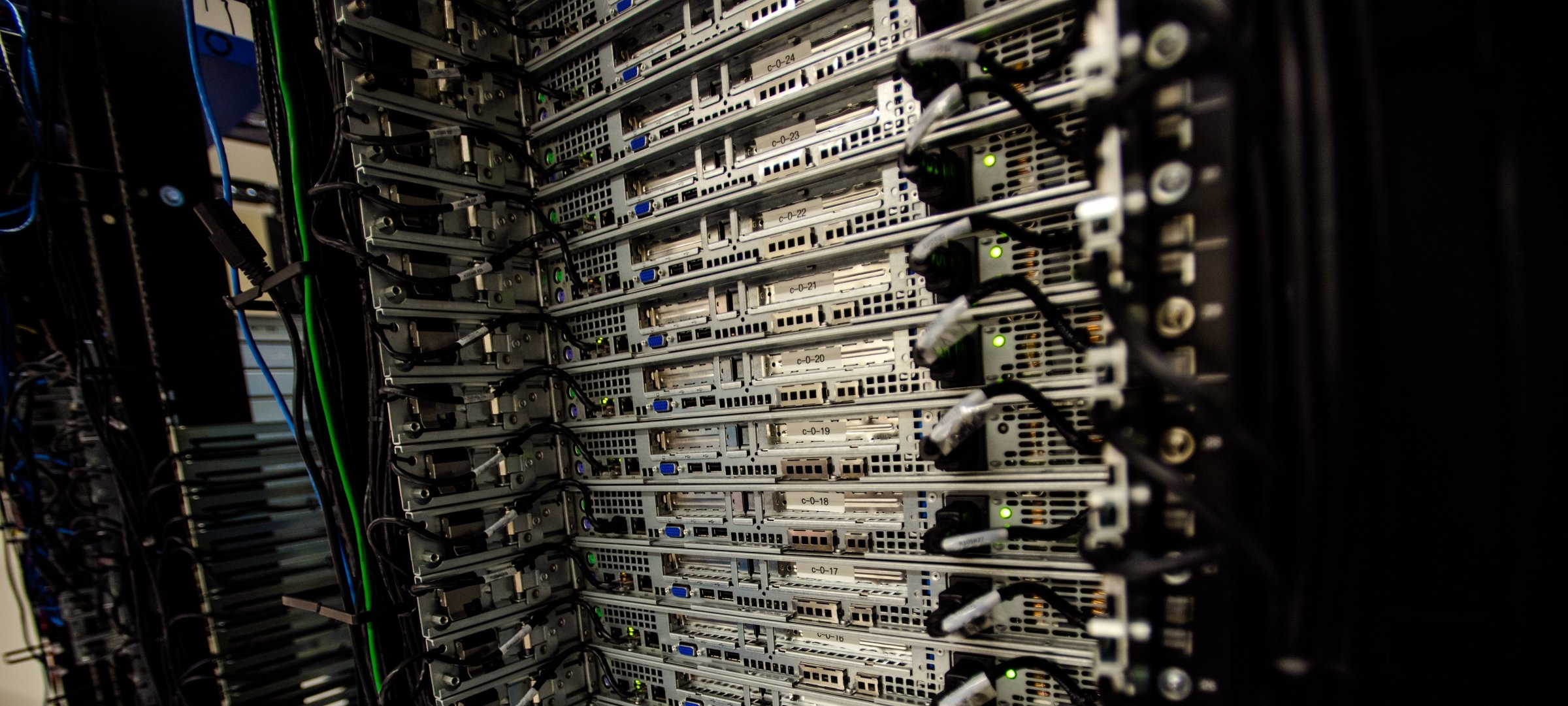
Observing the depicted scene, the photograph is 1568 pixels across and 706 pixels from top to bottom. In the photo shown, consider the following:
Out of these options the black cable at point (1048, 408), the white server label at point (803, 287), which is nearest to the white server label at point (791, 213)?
the white server label at point (803, 287)

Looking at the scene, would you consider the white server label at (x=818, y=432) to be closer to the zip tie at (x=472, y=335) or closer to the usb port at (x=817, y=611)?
the usb port at (x=817, y=611)

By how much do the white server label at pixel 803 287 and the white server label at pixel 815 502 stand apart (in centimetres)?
48

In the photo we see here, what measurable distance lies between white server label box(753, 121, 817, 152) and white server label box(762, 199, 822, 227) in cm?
14

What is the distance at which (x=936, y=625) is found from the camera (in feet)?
3.53

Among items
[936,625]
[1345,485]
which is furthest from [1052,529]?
[1345,485]

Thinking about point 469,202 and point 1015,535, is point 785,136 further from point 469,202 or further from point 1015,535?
point 1015,535

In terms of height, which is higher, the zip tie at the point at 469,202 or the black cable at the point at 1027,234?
the zip tie at the point at 469,202

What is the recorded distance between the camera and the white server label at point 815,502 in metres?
1.33

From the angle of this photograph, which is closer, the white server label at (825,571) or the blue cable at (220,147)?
the white server label at (825,571)

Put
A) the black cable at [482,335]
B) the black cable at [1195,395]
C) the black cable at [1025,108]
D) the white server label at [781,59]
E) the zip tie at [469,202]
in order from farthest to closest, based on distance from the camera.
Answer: the zip tie at [469,202] < the black cable at [482,335] < the white server label at [781,59] < the black cable at [1025,108] < the black cable at [1195,395]

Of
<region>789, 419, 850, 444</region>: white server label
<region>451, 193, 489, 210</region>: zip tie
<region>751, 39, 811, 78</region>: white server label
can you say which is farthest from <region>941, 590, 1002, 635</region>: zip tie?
<region>451, 193, 489, 210</region>: zip tie

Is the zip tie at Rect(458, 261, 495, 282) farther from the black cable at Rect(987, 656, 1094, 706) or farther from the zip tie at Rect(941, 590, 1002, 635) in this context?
the black cable at Rect(987, 656, 1094, 706)

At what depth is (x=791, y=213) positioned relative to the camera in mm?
1338

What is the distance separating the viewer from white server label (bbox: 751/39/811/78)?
1.26 m
